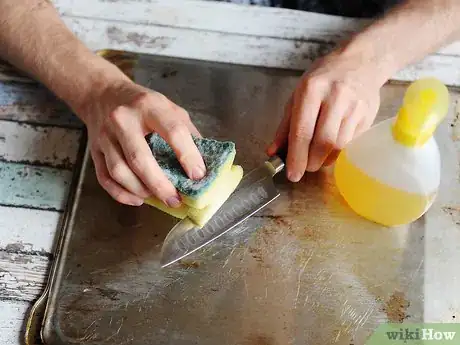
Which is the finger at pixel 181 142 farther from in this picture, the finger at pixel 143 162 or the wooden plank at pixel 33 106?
the wooden plank at pixel 33 106

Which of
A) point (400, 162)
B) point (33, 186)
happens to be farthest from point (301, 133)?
point (33, 186)

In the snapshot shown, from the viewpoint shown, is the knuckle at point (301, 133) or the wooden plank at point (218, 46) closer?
the knuckle at point (301, 133)

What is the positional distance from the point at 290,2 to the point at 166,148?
44cm

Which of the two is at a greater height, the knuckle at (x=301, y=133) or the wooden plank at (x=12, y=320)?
the knuckle at (x=301, y=133)

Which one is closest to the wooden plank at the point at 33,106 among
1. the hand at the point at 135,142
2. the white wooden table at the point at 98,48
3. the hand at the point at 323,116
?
the white wooden table at the point at 98,48

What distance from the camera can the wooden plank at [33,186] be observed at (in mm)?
853

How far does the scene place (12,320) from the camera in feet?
2.55

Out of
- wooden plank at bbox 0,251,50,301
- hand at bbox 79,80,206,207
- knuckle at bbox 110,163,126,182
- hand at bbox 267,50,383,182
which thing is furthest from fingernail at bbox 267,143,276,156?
wooden plank at bbox 0,251,50,301

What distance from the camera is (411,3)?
0.96 metres

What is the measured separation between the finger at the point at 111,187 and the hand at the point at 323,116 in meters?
0.21

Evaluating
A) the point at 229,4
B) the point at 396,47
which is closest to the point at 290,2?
the point at 229,4

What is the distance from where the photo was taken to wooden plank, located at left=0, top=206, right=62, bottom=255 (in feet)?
2.70

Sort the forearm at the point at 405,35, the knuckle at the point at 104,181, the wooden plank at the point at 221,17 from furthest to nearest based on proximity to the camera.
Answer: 1. the wooden plank at the point at 221,17
2. the forearm at the point at 405,35
3. the knuckle at the point at 104,181

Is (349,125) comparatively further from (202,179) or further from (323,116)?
(202,179)
